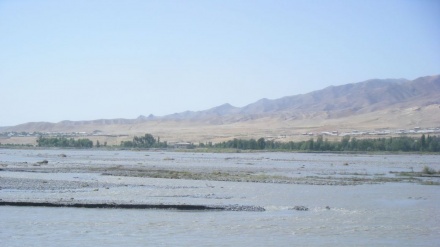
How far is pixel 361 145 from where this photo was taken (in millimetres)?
123438

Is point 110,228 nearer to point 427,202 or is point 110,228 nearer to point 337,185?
point 427,202

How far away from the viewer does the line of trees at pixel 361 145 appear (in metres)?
115

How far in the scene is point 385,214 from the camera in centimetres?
3105

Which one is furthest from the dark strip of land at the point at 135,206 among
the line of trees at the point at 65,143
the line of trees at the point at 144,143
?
the line of trees at the point at 65,143

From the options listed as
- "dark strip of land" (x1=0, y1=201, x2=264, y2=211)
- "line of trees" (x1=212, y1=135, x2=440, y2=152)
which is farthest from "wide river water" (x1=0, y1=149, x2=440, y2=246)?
"line of trees" (x1=212, y1=135, x2=440, y2=152)

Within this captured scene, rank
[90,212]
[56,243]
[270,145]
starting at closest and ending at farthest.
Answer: [56,243], [90,212], [270,145]

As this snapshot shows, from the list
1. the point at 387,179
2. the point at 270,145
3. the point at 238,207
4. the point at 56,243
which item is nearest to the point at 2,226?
the point at 56,243

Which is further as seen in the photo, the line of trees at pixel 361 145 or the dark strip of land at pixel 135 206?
the line of trees at pixel 361 145

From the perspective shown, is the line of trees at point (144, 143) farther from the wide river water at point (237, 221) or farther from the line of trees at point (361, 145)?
the wide river water at point (237, 221)

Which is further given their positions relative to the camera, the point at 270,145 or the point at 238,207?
the point at 270,145

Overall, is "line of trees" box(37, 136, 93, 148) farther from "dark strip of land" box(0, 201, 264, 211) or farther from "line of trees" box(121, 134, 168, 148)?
"dark strip of land" box(0, 201, 264, 211)

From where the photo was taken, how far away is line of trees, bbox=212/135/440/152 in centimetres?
11544

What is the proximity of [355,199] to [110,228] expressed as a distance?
641 inches

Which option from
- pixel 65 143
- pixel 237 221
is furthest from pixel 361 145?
pixel 237 221
